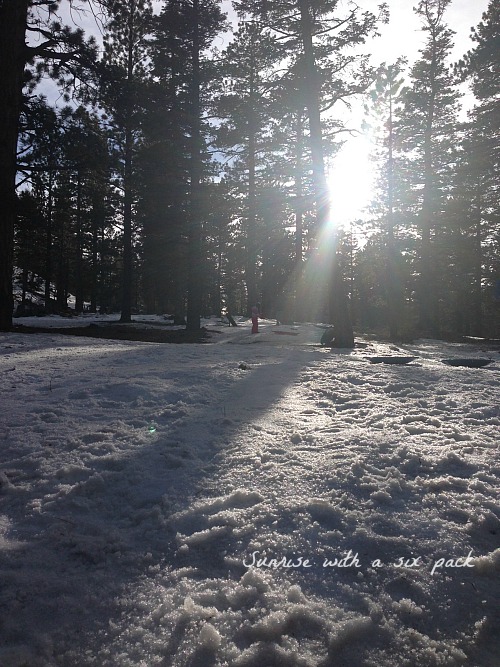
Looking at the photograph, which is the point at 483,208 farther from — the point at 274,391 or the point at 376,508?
the point at 376,508

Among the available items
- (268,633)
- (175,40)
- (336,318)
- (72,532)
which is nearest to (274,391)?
(72,532)

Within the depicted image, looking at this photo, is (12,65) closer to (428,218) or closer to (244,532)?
(244,532)

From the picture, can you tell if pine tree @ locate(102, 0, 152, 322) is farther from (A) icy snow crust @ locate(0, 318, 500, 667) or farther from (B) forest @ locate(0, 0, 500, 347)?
(A) icy snow crust @ locate(0, 318, 500, 667)

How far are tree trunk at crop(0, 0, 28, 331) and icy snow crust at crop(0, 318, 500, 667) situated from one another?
6.42 meters

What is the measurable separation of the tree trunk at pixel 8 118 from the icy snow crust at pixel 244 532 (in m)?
6.42

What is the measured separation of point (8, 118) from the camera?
9.24 metres

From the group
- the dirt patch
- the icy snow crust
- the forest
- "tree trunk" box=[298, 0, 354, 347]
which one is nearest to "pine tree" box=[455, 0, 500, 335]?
the forest

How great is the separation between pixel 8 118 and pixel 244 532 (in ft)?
35.3

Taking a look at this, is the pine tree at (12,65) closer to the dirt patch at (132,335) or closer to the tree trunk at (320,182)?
the dirt patch at (132,335)

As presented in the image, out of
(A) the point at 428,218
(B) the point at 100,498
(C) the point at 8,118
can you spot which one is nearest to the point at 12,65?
(C) the point at 8,118

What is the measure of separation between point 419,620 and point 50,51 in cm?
1257

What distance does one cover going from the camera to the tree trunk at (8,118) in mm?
8883

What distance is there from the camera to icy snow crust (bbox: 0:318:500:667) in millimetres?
1527

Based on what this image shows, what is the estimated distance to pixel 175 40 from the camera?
13.5 m
